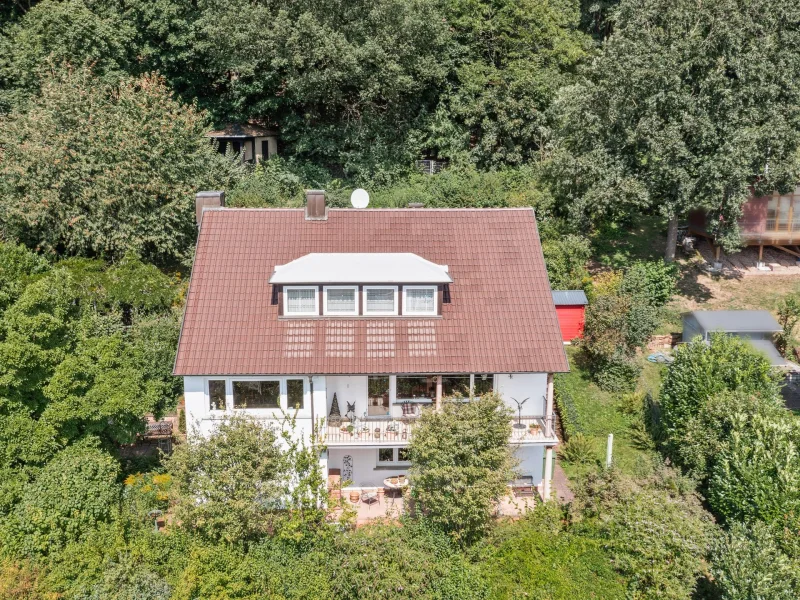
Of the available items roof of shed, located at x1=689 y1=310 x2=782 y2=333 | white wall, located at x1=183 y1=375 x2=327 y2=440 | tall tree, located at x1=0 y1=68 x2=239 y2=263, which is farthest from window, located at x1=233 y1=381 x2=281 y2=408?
roof of shed, located at x1=689 y1=310 x2=782 y2=333

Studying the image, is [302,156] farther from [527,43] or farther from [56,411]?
[56,411]

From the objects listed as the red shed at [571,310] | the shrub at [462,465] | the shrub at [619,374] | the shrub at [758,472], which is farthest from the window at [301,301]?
the shrub at [758,472]

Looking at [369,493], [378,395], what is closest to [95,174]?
[378,395]

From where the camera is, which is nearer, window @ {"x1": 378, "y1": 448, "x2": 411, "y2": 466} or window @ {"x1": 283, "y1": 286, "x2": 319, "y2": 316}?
window @ {"x1": 283, "y1": 286, "x2": 319, "y2": 316}

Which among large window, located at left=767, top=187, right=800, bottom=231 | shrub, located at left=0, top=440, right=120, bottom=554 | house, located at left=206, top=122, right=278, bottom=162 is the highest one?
house, located at left=206, top=122, right=278, bottom=162

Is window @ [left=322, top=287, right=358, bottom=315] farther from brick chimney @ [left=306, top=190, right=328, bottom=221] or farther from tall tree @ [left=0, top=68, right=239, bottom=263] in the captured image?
tall tree @ [left=0, top=68, right=239, bottom=263]

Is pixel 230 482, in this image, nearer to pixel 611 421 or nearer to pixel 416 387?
pixel 416 387
